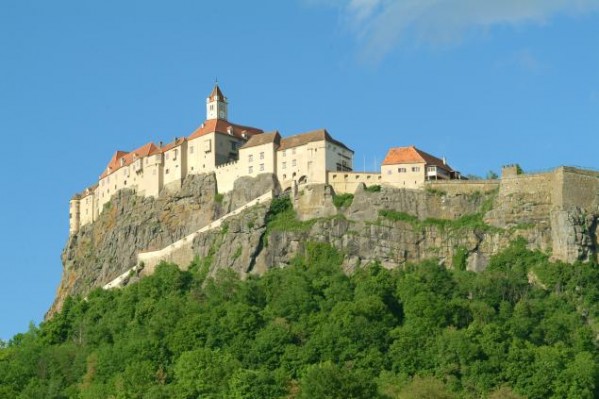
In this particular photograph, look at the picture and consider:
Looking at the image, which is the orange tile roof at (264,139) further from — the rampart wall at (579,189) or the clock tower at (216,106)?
the rampart wall at (579,189)

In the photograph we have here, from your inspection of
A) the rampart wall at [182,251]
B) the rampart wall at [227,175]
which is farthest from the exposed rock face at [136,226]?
the rampart wall at [182,251]

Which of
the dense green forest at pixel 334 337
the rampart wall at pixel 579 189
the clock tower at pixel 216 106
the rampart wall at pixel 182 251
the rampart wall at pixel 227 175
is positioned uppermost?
the clock tower at pixel 216 106

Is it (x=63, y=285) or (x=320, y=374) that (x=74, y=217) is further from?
(x=320, y=374)

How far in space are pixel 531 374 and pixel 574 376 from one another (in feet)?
8.57

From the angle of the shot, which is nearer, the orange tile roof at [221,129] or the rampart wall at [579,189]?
the rampart wall at [579,189]

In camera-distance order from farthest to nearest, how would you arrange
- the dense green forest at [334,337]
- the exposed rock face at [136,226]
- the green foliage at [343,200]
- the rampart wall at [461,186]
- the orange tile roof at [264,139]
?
the exposed rock face at [136,226], the orange tile roof at [264,139], the green foliage at [343,200], the rampart wall at [461,186], the dense green forest at [334,337]

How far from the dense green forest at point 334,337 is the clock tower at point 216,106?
60.6ft

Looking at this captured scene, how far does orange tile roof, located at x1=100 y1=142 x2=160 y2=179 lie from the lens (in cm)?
12346

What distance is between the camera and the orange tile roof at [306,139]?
111000mm

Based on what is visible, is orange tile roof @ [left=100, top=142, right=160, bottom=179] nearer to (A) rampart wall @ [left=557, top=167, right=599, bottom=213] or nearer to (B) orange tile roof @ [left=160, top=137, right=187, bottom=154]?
(B) orange tile roof @ [left=160, top=137, right=187, bottom=154]

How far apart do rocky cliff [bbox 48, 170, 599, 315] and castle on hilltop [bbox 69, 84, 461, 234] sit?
108cm

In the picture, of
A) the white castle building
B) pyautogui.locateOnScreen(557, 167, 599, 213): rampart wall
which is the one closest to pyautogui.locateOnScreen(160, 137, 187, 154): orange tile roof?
the white castle building

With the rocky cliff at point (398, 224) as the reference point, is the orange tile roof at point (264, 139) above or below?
above

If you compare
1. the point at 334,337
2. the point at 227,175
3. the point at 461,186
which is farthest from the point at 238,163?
the point at 334,337
